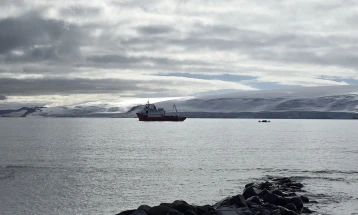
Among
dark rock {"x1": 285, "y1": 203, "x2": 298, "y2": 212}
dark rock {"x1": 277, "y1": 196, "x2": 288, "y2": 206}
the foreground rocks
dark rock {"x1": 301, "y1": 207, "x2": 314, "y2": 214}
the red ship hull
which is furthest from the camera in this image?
the red ship hull

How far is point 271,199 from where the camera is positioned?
67.9 feet

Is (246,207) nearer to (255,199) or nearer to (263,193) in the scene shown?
(255,199)

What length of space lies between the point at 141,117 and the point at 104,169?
159 metres

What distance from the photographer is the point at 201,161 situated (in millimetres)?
40094

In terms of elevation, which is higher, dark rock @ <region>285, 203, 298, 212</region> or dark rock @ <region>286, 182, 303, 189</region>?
dark rock @ <region>285, 203, 298, 212</region>

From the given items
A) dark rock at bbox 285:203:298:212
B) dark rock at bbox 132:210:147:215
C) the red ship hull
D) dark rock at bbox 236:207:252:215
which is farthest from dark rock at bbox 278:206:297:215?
the red ship hull

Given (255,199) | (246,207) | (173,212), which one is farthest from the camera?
(255,199)

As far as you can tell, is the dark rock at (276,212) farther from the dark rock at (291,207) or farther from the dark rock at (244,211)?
the dark rock at (291,207)

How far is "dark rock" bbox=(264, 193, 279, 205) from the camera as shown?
20562 mm

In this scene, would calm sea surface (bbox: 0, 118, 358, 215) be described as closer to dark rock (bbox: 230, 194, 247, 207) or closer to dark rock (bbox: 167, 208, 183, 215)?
dark rock (bbox: 230, 194, 247, 207)

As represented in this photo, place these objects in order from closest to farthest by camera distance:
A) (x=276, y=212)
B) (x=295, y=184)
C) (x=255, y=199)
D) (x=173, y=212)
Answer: (x=173, y=212), (x=276, y=212), (x=255, y=199), (x=295, y=184)

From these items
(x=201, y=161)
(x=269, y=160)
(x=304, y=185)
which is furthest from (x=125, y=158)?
(x=304, y=185)

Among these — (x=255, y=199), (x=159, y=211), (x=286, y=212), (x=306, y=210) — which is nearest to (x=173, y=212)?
(x=159, y=211)

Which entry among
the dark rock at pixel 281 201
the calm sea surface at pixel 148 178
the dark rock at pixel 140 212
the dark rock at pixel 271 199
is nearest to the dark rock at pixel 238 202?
the dark rock at pixel 271 199
